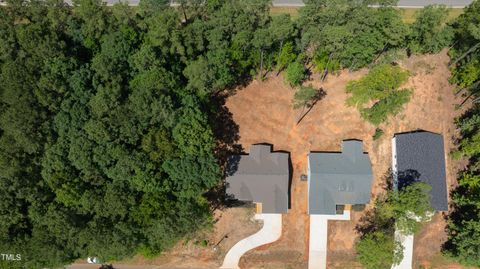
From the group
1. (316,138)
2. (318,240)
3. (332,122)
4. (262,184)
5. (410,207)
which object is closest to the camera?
(410,207)

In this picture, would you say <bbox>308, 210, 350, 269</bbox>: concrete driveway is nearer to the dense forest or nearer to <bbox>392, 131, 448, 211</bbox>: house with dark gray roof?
<bbox>392, 131, 448, 211</bbox>: house with dark gray roof

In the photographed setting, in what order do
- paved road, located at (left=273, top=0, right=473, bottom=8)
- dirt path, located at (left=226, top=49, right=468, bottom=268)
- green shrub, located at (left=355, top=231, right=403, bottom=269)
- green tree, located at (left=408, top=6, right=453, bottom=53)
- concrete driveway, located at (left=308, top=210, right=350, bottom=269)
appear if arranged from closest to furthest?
1. green shrub, located at (left=355, top=231, right=403, bottom=269)
2. green tree, located at (left=408, top=6, right=453, bottom=53)
3. concrete driveway, located at (left=308, top=210, right=350, bottom=269)
4. dirt path, located at (left=226, top=49, right=468, bottom=268)
5. paved road, located at (left=273, top=0, right=473, bottom=8)

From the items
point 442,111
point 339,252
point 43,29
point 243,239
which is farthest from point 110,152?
point 442,111

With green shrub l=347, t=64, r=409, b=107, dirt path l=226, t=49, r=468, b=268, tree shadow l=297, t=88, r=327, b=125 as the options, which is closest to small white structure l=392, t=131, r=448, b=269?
dirt path l=226, t=49, r=468, b=268

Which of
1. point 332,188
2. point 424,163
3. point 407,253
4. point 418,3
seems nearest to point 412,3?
point 418,3

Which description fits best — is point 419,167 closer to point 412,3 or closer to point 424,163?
point 424,163
